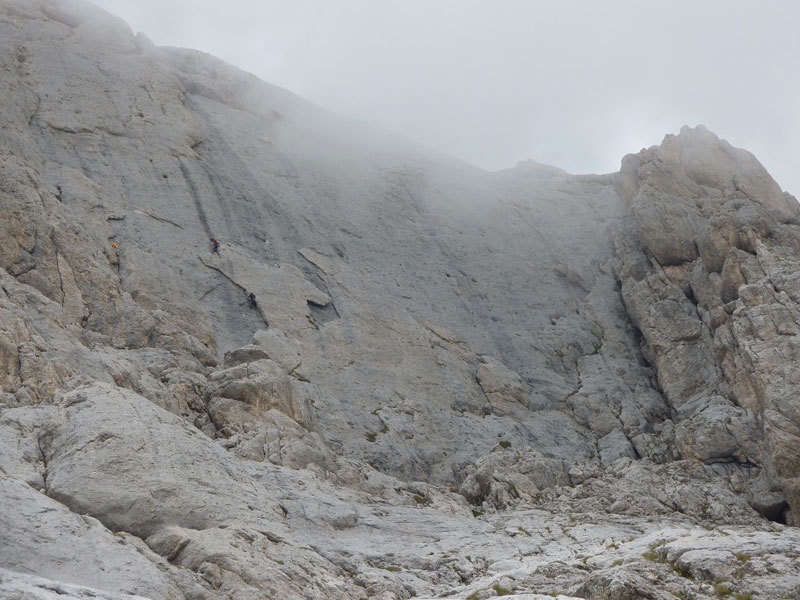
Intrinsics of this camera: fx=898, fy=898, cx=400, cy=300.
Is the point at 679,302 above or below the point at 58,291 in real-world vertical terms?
above

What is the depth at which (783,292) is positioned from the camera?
190 feet

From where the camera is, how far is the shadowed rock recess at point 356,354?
34.2m

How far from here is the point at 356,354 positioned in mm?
64812


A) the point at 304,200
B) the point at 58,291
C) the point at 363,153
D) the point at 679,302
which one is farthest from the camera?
the point at 363,153

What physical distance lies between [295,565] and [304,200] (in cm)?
4968

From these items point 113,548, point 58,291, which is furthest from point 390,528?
point 58,291

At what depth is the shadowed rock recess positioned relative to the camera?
34156 millimetres

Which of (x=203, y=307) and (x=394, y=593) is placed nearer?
(x=394, y=593)

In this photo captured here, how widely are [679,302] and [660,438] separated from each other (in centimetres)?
1378

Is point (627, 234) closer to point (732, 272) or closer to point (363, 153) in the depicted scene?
point (732, 272)

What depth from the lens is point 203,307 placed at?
206 feet

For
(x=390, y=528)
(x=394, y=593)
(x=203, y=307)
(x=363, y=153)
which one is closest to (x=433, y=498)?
(x=390, y=528)

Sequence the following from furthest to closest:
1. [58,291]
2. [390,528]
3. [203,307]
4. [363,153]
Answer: [363,153] → [203,307] → [58,291] → [390,528]

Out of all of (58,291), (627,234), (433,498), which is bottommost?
(433,498)
